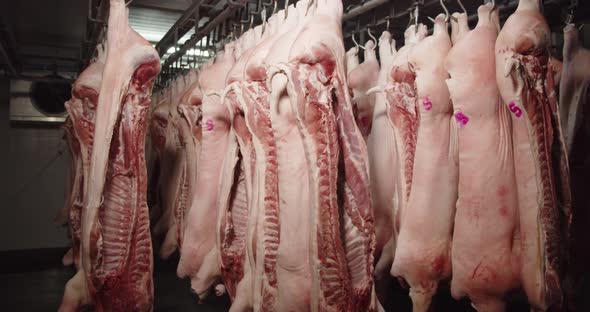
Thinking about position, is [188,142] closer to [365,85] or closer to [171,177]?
[171,177]

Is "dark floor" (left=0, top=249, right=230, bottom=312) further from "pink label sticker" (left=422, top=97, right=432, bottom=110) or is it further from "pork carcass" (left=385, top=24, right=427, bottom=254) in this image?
"pink label sticker" (left=422, top=97, right=432, bottom=110)

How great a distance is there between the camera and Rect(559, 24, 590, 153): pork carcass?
236 centimetres

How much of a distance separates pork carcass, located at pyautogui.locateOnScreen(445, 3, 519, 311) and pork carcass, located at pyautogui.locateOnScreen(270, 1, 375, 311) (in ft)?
1.23

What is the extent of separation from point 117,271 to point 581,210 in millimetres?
2238

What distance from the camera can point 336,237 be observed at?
209 centimetres

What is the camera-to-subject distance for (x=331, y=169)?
211cm

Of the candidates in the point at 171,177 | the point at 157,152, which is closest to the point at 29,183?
the point at 157,152

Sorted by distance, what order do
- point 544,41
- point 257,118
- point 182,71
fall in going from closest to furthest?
point 544,41, point 257,118, point 182,71

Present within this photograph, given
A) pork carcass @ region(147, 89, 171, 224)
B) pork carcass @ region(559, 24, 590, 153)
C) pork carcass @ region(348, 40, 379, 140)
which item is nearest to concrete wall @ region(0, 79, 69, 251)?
pork carcass @ region(147, 89, 171, 224)

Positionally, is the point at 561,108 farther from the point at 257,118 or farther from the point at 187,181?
the point at 187,181

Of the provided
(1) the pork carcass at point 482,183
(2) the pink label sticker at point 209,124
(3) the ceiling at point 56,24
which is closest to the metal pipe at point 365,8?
(1) the pork carcass at point 482,183

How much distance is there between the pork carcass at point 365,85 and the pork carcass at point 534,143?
107 centimetres

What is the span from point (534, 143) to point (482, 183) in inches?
9.6

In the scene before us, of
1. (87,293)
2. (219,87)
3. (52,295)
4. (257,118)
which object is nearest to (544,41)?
(257,118)
